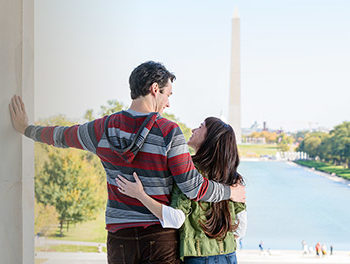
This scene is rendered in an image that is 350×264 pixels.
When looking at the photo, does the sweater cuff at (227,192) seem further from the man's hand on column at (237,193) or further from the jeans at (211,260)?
the jeans at (211,260)

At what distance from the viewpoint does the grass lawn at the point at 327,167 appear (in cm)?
518

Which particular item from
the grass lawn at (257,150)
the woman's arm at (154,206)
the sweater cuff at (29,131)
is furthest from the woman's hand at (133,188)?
the grass lawn at (257,150)

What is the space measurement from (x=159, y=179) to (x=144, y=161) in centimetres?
7

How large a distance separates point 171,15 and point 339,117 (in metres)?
2.61

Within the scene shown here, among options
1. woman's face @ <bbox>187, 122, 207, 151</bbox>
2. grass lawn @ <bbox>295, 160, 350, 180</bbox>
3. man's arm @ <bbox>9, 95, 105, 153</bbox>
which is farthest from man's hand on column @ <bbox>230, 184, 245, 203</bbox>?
grass lawn @ <bbox>295, 160, 350, 180</bbox>

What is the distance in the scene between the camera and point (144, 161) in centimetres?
104

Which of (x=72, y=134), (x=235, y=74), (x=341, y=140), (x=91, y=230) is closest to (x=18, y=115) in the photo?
(x=72, y=134)

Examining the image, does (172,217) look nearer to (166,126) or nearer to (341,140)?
(166,126)

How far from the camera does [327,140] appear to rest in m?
5.29

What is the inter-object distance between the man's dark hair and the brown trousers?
372mm

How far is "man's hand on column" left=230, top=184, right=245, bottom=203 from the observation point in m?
1.15

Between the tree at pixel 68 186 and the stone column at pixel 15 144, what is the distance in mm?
2308

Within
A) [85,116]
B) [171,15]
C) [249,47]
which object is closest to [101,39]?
[85,116]

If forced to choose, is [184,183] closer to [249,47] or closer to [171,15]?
[171,15]
